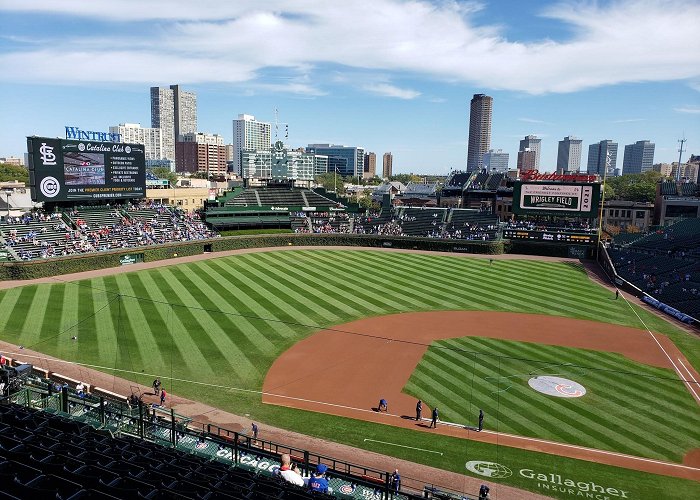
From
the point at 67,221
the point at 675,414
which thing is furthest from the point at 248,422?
the point at 67,221

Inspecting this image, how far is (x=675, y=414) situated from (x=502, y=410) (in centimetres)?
779

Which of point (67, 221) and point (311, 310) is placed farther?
point (67, 221)

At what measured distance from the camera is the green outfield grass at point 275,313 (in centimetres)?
2069

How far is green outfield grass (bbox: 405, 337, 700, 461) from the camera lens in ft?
64.5

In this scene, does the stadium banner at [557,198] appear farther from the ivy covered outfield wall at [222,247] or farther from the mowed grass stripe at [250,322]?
the mowed grass stripe at [250,322]

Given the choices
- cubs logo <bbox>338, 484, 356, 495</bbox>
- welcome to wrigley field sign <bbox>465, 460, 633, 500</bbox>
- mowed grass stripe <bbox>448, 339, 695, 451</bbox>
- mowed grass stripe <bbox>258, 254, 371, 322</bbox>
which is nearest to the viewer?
cubs logo <bbox>338, 484, 356, 495</bbox>

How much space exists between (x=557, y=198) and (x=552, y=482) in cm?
5586

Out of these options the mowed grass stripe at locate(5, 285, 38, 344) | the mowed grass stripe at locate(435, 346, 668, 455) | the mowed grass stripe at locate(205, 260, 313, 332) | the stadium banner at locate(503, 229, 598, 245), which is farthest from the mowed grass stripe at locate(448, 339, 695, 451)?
the stadium banner at locate(503, 229, 598, 245)

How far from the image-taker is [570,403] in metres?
22.2

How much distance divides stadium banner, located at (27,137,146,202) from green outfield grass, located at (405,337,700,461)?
150 ft

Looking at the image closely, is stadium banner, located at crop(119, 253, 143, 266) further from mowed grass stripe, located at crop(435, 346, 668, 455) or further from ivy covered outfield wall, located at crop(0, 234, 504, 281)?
mowed grass stripe, located at crop(435, 346, 668, 455)

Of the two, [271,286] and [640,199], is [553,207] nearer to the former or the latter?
[271,286]

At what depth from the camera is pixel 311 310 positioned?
37.1 metres

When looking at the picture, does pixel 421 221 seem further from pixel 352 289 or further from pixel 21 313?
pixel 21 313
